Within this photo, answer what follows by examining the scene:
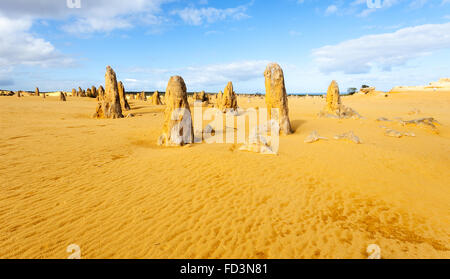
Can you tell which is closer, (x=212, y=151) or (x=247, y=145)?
(x=212, y=151)

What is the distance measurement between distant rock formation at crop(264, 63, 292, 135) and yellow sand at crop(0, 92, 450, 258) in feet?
13.9

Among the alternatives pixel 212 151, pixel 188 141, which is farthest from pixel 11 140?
pixel 212 151

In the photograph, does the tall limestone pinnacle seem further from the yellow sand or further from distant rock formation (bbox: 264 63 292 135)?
the yellow sand

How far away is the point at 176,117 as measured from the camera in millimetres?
10758

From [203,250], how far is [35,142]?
1150 cm

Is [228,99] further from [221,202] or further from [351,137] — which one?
[221,202]

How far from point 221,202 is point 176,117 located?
6.36 metres

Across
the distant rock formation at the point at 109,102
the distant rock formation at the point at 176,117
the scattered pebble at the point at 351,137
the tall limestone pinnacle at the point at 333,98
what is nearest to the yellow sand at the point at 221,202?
the scattered pebble at the point at 351,137

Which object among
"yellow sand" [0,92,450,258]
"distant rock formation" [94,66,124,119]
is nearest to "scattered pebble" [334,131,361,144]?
"yellow sand" [0,92,450,258]

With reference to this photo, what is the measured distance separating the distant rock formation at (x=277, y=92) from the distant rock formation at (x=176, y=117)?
598 centimetres

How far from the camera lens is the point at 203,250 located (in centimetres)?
402

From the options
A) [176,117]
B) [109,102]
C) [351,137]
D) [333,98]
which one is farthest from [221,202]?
[109,102]

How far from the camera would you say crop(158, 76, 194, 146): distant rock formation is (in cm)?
1085
